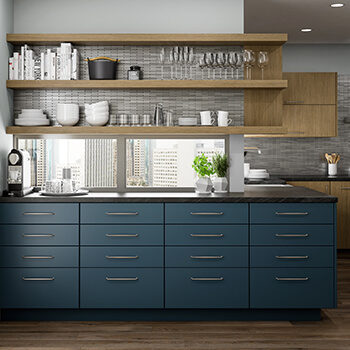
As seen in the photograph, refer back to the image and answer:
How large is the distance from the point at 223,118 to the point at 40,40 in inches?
60.6

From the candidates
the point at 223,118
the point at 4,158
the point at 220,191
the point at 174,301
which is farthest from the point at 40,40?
the point at 174,301

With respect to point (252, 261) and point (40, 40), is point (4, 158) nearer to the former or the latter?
point (40, 40)

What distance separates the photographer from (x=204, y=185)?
363cm

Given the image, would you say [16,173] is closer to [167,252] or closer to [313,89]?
[167,252]

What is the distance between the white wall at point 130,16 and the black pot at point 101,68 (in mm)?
309

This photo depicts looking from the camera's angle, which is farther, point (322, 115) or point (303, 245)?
point (322, 115)

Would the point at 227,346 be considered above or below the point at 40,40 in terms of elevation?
below

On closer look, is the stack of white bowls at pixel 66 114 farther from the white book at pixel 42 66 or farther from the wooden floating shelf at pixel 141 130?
the white book at pixel 42 66

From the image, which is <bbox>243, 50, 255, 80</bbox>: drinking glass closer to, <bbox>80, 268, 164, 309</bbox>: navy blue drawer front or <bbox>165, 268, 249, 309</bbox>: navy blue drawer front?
<bbox>165, 268, 249, 309</bbox>: navy blue drawer front

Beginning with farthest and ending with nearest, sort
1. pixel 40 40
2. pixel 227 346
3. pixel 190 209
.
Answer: pixel 40 40, pixel 190 209, pixel 227 346

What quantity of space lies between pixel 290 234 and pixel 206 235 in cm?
60

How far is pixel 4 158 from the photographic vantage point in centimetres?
362

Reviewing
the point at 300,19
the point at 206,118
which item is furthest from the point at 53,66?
the point at 300,19

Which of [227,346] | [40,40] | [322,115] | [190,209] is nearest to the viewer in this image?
[227,346]
